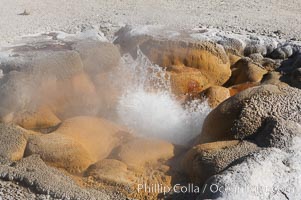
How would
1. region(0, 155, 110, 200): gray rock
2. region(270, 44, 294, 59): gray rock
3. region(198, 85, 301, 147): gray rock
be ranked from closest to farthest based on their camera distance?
region(0, 155, 110, 200): gray rock
region(198, 85, 301, 147): gray rock
region(270, 44, 294, 59): gray rock

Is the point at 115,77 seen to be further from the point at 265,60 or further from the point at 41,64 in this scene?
the point at 265,60

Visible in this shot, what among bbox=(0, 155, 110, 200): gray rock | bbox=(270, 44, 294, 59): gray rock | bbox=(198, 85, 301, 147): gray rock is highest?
bbox=(198, 85, 301, 147): gray rock

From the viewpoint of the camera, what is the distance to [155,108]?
3629 millimetres

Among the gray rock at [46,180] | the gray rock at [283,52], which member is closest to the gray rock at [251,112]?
the gray rock at [46,180]

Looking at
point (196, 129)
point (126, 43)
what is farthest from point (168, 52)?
point (196, 129)

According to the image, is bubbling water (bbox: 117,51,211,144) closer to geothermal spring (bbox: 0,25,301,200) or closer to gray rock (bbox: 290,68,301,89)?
geothermal spring (bbox: 0,25,301,200)

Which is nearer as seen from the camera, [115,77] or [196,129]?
[196,129]

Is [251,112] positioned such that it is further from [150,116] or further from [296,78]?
[150,116]

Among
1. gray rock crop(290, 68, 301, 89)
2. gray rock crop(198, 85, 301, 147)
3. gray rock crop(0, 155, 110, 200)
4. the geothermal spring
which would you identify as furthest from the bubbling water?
gray rock crop(0, 155, 110, 200)

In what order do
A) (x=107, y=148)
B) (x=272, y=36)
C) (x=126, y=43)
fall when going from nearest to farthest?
(x=107, y=148)
(x=126, y=43)
(x=272, y=36)

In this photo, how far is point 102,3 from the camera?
17.9 ft

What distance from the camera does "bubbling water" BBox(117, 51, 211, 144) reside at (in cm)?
332

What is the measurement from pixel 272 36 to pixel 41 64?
218 centimetres

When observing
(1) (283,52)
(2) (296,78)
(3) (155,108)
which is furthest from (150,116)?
(1) (283,52)
